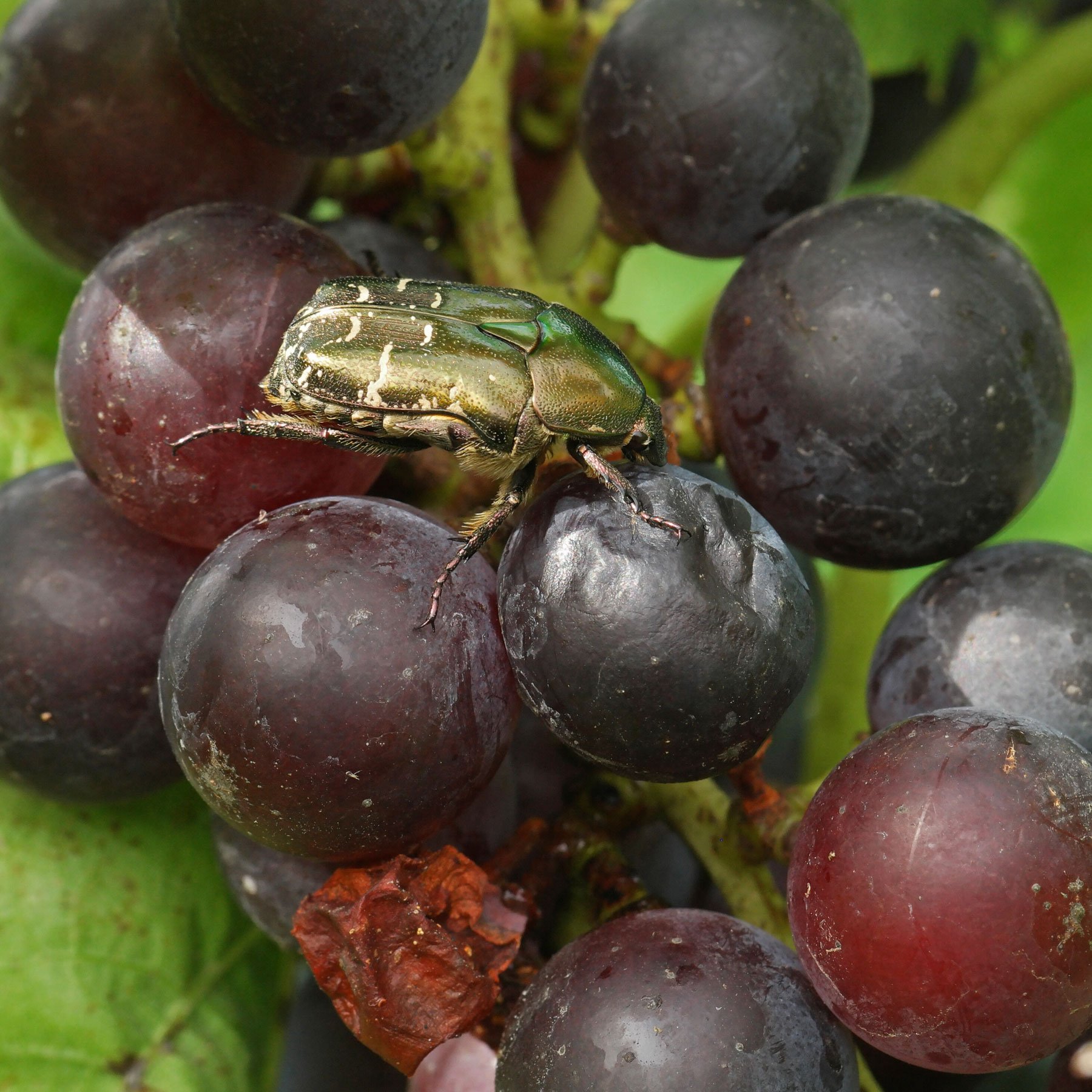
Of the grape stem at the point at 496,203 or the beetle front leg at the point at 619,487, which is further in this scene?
the grape stem at the point at 496,203

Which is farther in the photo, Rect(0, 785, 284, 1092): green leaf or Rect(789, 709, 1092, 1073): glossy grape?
Rect(0, 785, 284, 1092): green leaf

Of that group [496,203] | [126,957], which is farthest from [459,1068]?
[496,203]

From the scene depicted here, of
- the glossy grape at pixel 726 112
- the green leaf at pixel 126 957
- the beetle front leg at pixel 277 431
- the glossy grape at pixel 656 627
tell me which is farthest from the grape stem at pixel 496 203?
the green leaf at pixel 126 957

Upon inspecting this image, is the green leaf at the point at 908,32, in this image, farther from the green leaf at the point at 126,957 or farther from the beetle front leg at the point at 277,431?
the green leaf at the point at 126,957

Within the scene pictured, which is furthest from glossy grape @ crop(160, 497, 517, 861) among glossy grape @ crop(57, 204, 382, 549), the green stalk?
the green stalk

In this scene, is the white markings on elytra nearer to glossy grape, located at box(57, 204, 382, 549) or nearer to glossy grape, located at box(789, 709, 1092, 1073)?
glossy grape, located at box(57, 204, 382, 549)
